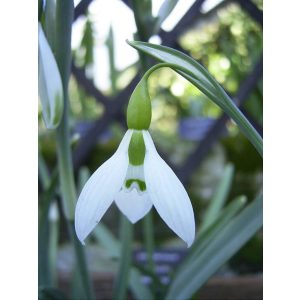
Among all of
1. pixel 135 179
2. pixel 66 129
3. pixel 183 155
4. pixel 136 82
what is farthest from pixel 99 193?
pixel 183 155

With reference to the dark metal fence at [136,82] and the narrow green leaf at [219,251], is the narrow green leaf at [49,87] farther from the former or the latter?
the dark metal fence at [136,82]

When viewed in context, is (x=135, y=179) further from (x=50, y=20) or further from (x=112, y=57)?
(x=112, y=57)

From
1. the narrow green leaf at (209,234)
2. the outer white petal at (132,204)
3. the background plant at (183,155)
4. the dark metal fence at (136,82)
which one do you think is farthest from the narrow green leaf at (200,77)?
the dark metal fence at (136,82)

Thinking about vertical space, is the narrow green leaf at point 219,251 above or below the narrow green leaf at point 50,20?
below

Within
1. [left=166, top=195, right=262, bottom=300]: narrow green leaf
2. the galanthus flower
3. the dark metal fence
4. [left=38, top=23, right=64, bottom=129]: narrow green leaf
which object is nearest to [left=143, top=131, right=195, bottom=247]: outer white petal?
the galanthus flower

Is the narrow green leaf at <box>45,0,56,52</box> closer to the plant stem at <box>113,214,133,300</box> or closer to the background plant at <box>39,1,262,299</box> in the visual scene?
the background plant at <box>39,1,262,299</box>

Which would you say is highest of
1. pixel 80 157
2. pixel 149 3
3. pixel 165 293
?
pixel 149 3
